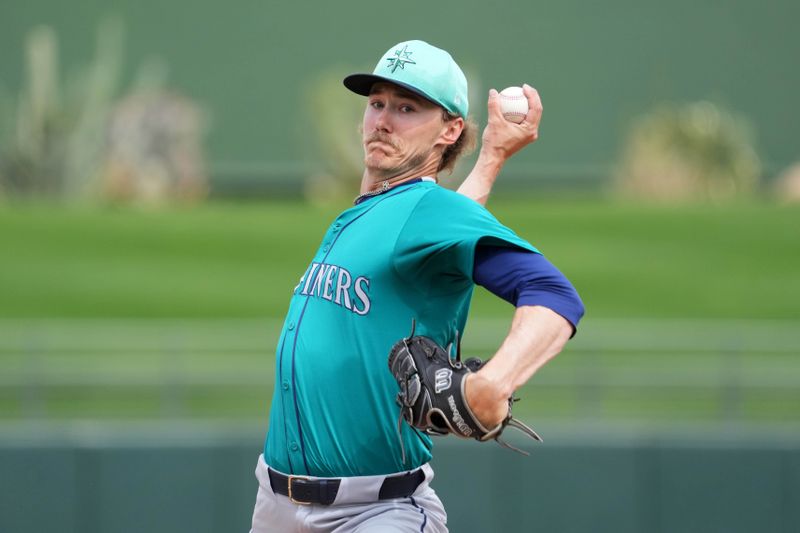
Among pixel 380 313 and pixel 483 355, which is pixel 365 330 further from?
pixel 483 355

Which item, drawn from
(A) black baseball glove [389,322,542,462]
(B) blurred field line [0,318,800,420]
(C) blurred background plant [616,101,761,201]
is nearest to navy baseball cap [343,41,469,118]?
(A) black baseball glove [389,322,542,462]

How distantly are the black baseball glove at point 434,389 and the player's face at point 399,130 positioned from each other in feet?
1.74

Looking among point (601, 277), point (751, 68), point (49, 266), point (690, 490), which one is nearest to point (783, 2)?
point (751, 68)

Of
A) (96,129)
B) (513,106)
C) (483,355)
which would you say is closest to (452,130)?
(513,106)

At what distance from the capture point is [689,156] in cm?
2008

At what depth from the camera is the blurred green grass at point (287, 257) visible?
56.2ft

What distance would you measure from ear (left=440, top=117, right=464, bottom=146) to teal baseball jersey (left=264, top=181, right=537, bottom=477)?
0.15 meters

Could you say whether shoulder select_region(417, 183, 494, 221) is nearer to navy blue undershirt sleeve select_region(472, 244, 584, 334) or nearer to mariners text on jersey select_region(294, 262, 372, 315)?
navy blue undershirt sleeve select_region(472, 244, 584, 334)

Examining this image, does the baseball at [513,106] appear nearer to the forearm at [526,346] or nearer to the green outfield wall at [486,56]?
the forearm at [526,346]

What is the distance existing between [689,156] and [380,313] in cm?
1792

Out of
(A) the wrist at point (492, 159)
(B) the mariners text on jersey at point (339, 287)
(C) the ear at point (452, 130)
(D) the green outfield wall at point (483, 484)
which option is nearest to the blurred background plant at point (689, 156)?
(D) the green outfield wall at point (483, 484)

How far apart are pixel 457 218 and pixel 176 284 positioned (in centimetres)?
1611

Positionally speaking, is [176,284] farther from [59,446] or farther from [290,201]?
[59,446]

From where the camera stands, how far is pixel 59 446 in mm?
7199
